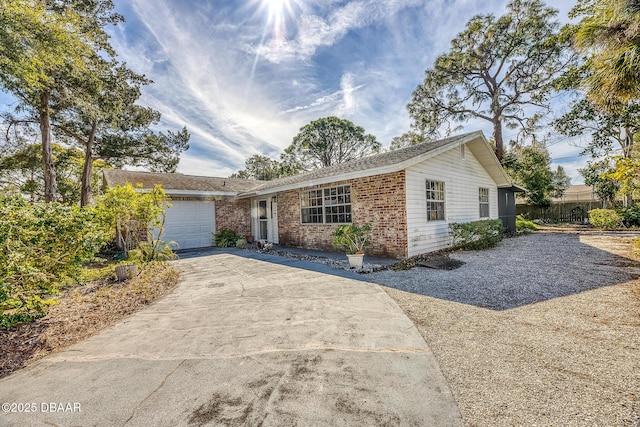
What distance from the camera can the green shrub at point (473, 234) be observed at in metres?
8.94

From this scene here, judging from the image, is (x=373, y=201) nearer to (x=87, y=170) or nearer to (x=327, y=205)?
(x=327, y=205)

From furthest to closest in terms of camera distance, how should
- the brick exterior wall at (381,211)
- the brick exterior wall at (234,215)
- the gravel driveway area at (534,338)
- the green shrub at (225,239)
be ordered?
the brick exterior wall at (234,215), the green shrub at (225,239), the brick exterior wall at (381,211), the gravel driveway area at (534,338)

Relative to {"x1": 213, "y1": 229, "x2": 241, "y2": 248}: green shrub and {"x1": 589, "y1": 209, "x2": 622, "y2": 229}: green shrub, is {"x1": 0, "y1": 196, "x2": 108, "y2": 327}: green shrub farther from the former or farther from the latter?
{"x1": 589, "y1": 209, "x2": 622, "y2": 229}: green shrub

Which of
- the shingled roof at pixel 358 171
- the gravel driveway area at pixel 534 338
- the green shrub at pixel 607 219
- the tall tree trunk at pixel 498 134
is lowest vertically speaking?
the gravel driveway area at pixel 534 338

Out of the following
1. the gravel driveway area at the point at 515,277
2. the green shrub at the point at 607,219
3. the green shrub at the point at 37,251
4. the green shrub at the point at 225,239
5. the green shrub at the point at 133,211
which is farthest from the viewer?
the green shrub at the point at 607,219

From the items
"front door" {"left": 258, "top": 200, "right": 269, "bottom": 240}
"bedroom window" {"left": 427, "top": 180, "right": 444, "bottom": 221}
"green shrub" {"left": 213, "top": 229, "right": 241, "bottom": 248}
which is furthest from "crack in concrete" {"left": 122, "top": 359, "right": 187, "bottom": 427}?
"front door" {"left": 258, "top": 200, "right": 269, "bottom": 240}

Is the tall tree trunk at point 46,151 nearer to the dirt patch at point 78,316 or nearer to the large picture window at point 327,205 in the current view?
the dirt patch at point 78,316

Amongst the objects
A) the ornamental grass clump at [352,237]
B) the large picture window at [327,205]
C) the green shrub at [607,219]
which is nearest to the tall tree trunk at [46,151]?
the large picture window at [327,205]

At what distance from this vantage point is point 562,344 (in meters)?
2.70

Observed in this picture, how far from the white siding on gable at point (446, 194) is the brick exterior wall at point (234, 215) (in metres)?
9.36

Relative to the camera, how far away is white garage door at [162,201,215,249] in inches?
473

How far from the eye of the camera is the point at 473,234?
9.31m

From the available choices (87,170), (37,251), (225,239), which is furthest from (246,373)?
(87,170)

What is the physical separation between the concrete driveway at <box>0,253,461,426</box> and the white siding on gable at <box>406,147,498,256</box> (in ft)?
14.1
